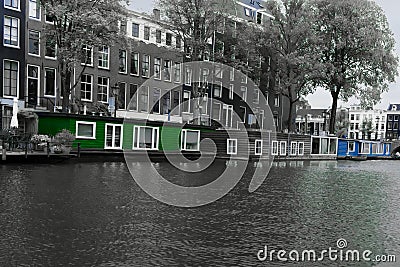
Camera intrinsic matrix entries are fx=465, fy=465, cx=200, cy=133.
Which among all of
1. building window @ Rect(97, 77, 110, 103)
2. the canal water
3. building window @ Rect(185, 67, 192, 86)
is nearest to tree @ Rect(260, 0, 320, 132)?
building window @ Rect(185, 67, 192, 86)

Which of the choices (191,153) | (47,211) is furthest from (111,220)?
(191,153)

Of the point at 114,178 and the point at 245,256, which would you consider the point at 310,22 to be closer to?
the point at 114,178

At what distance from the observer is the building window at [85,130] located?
27.6 m

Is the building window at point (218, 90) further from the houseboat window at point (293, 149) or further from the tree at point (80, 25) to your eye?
the tree at point (80, 25)

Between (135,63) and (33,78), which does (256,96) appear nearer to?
(135,63)

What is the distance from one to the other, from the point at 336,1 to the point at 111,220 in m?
42.5

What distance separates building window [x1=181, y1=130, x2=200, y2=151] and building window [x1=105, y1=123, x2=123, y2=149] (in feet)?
17.7

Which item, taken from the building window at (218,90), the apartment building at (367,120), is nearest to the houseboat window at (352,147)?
the building window at (218,90)

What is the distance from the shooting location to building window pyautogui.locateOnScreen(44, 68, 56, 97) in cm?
3575

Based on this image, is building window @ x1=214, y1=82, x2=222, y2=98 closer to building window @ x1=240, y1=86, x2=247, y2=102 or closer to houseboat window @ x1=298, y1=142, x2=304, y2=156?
building window @ x1=240, y1=86, x2=247, y2=102

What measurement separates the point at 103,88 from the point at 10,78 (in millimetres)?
8574

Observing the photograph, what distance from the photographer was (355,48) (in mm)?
46438

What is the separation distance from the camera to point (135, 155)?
31.0 m

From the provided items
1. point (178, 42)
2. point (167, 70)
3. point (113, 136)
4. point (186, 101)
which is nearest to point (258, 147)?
point (178, 42)
